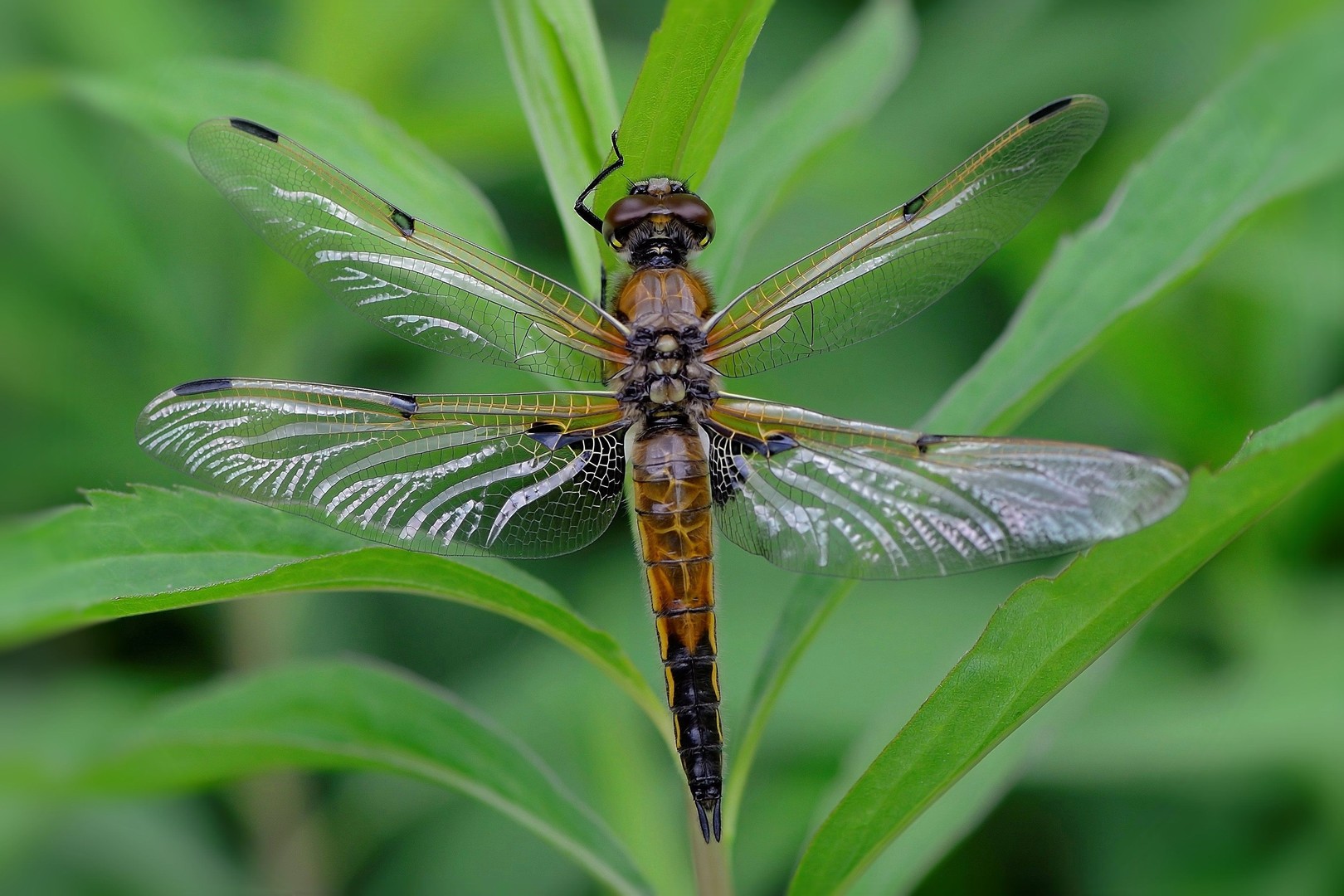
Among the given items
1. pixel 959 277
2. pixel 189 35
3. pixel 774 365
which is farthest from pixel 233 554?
pixel 189 35

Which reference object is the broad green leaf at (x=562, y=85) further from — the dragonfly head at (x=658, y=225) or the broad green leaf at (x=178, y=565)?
the broad green leaf at (x=178, y=565)

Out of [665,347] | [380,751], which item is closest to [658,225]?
[665,347]

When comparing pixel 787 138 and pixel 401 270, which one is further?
pixel 787 138

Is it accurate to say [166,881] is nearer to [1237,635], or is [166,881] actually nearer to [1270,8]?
[1237,635]

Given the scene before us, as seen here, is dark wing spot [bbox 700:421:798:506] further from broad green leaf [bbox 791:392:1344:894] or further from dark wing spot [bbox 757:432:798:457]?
broad green leaf [bbox 791:392:1344:894]

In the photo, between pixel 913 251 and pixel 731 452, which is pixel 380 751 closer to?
pixel 731 452

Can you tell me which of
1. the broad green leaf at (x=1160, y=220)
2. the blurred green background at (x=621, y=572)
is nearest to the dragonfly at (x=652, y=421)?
the broad green leaf at (x=1160, y=220)

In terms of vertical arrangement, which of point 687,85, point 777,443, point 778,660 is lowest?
point 778,660

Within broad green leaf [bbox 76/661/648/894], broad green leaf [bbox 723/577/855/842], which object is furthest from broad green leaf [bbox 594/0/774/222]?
broad green leaf [bbox 76/661/648/894]
